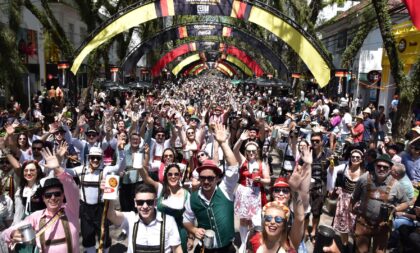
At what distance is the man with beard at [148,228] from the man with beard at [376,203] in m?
2.53

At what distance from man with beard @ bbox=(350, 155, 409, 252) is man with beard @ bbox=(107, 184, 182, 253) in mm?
2529

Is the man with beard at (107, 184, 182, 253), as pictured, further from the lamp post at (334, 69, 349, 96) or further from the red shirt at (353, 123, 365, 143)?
the lamp post at (334, 69, 349, 96)

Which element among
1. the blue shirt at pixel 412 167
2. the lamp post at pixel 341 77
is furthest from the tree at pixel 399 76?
the blue shirt at pixel 412 167

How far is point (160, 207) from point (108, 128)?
354cm

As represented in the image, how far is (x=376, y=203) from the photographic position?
469cm

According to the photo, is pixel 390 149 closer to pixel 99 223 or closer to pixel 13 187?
pixel 99 223

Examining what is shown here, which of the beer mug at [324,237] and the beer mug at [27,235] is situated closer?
the beer mug at [324,237]

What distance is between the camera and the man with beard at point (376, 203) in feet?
15.4

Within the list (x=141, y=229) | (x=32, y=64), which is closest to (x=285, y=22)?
(x=141, y=229)

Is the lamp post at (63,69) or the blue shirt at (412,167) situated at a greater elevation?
the lamp post at (63,69)

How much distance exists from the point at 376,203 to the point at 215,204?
2.05 meters

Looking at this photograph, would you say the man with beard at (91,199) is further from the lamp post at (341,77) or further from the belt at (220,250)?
the lamp post at (341,77)

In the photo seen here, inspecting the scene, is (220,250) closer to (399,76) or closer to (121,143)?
(121,143)

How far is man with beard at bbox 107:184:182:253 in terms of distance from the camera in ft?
10.9
